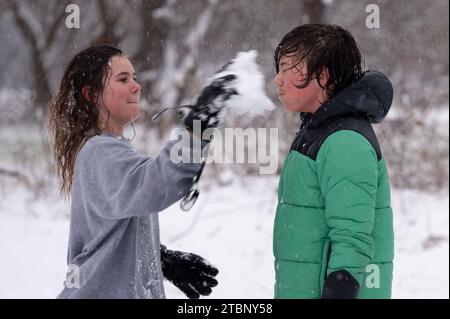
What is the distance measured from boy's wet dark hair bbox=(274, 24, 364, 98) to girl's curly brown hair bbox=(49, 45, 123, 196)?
0.60 metres

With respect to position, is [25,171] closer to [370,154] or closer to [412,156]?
[412,156]

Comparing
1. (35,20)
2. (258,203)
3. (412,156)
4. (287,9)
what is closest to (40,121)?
(35,20)

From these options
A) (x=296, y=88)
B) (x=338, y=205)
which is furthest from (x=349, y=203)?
(x=296, y=88)

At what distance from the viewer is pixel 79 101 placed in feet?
8.27

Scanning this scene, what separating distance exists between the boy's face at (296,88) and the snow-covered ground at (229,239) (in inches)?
151

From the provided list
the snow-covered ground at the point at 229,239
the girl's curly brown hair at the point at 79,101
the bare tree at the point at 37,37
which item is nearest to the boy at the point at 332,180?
the girl's curly brown hair at the point at 79,101

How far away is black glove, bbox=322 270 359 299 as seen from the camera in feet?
6.98

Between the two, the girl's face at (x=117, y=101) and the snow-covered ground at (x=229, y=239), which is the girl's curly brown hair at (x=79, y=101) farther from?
the snow-covered ground at (x=229, y=239)

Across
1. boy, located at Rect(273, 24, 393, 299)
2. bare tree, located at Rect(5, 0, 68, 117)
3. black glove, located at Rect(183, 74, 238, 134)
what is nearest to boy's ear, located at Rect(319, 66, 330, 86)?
boy, located at Rect(273, 24, 393, 299)

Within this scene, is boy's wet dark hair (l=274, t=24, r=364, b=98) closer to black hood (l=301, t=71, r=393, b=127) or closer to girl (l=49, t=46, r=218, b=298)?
black hood (l=301, t=71, r=393, b=127)

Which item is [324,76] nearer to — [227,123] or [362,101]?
[362,101]

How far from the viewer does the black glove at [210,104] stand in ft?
6.44

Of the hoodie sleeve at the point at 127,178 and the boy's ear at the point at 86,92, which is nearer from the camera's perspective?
the hoodie sleeve at the point at 127,178

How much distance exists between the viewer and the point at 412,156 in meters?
9.22
